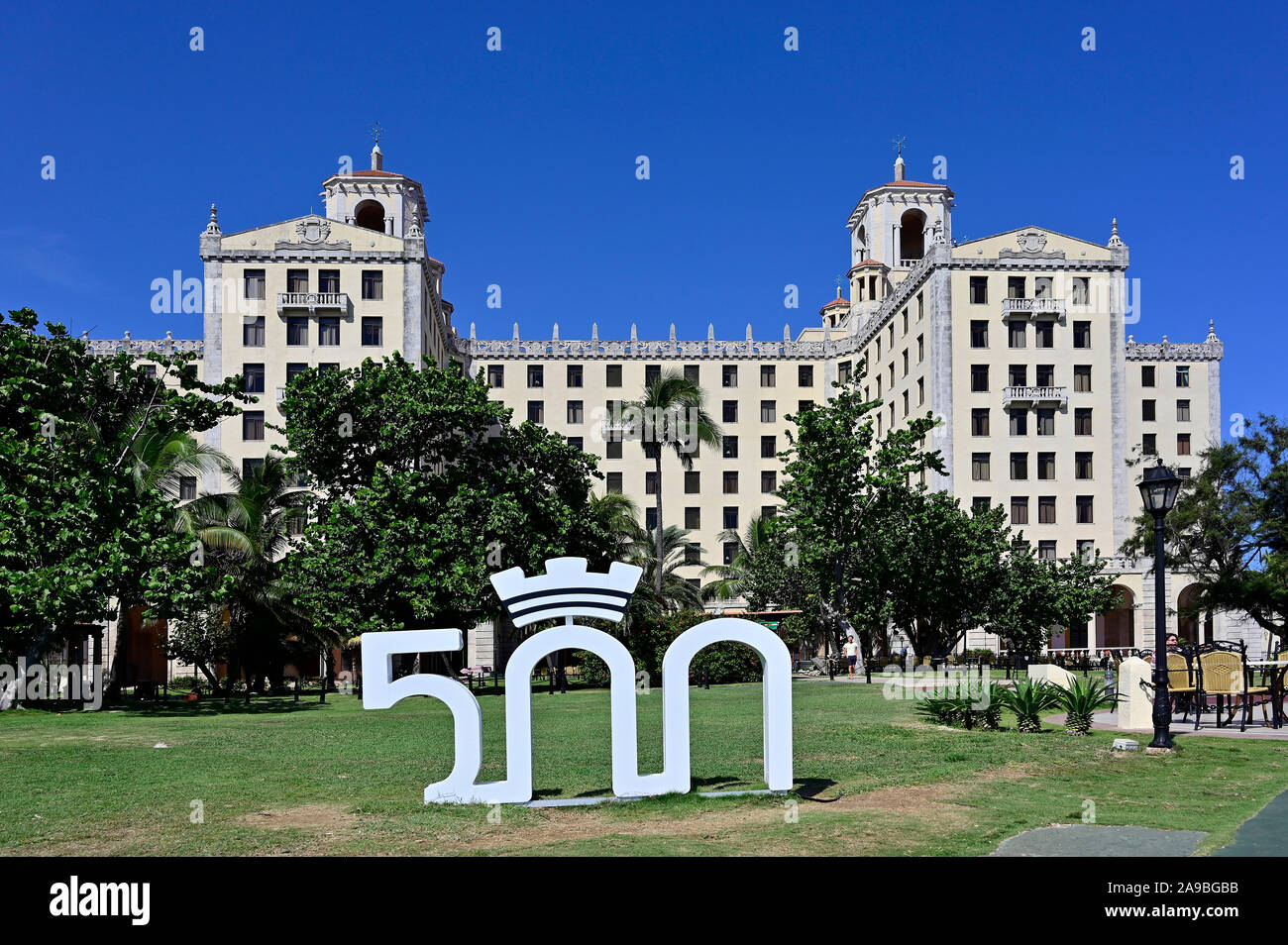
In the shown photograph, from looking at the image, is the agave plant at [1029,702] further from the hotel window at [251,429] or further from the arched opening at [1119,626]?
the hotel window at [251,429]

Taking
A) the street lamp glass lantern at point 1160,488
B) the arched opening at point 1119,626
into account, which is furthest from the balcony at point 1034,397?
the street lamp glass lantern at point 1160,488

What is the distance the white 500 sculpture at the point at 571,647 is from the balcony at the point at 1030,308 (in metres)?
52.6

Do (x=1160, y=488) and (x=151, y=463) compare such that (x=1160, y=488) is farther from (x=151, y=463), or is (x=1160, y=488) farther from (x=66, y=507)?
(x=151, y=463)

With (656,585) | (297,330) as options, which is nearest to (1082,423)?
(656,585)

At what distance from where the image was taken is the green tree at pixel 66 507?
23047 millimetres

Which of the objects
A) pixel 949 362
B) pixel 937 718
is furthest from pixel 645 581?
pixel 937 718

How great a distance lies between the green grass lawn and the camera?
8555mm

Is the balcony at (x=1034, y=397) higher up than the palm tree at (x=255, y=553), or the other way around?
the balcony at (x=1034, y=397)

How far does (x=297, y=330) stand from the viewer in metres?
58.2

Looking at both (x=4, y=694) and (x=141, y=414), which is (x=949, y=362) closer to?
(x=141, y=414)

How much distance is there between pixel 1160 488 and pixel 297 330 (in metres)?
51.4

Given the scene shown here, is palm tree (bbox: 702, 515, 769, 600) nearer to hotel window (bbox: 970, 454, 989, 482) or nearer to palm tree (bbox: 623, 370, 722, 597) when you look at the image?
palm tree (bbox: 623, 370, 722, 597)

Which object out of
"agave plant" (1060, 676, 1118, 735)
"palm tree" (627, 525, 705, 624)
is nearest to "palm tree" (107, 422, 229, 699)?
"palm tree" (627, 525, 705, 624)
